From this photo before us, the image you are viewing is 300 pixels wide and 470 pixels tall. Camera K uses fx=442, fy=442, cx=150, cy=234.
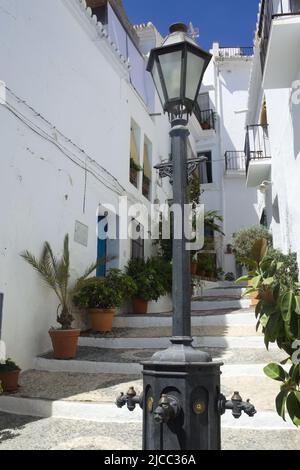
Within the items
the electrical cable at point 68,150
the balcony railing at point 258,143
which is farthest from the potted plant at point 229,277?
the electrical cable at point 68,150

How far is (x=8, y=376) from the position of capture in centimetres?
589

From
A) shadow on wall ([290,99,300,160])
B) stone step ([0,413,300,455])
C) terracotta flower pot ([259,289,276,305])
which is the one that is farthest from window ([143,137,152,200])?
terracotta flower pot ([259,289,276,305])

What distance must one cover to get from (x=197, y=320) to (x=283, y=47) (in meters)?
5.32

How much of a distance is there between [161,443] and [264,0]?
35.5ft

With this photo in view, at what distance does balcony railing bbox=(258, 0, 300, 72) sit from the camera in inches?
298

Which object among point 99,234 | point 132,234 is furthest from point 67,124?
point 132,234

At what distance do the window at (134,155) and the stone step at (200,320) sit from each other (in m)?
4.53

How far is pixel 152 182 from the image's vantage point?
14.2 m

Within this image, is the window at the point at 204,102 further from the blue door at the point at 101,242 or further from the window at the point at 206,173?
the blue door at the point at 101,242

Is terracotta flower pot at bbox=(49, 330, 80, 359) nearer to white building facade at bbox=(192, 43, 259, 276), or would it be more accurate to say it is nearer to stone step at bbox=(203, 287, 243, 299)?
stone step at bbox=(203, 287, 243, 299)

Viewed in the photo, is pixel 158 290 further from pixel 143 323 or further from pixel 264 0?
pixel 264 0

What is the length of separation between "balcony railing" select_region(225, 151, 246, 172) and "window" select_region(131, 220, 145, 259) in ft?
30.9

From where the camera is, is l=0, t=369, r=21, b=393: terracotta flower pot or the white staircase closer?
the white staircase

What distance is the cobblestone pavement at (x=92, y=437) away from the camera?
4141 millimetres
